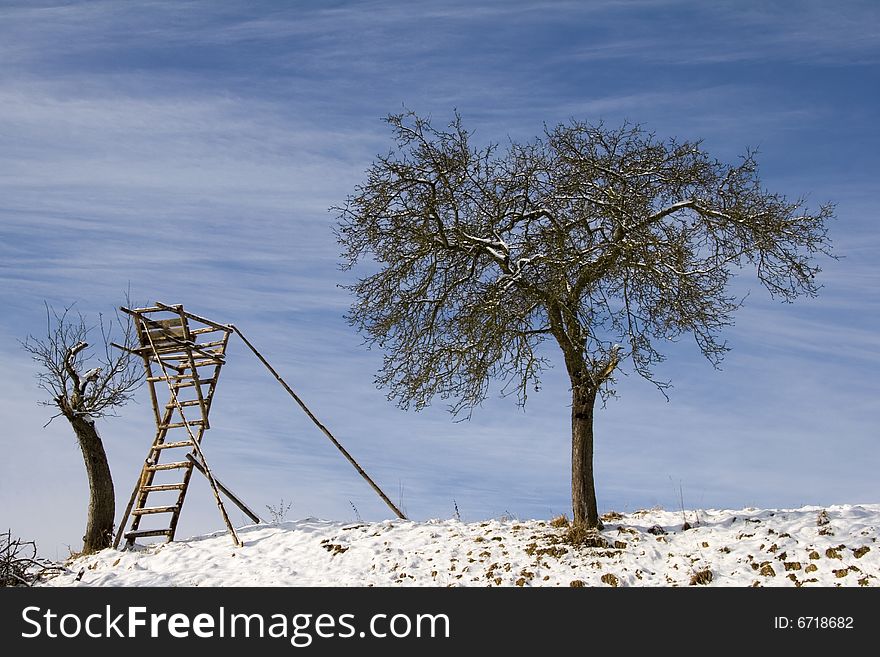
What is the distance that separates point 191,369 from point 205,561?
3961 mm

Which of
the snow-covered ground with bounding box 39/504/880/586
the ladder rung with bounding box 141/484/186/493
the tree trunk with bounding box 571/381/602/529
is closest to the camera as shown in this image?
the snow-covered ground with bounding box 39/504/880/586

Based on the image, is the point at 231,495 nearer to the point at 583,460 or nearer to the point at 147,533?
the point at 147,533

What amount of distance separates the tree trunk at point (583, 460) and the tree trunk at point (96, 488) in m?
8.95

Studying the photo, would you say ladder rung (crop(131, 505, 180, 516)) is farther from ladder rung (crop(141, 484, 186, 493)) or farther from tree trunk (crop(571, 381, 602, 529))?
tree trunk (crop(571, 381, 602, 529))

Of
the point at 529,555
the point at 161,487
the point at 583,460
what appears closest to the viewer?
the point at 529,555

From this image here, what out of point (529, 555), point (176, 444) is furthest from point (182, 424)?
point (529, 555)

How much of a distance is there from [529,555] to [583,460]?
1895 mm

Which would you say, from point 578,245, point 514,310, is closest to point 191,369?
point 514,310

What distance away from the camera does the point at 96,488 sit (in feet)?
A: 50.7

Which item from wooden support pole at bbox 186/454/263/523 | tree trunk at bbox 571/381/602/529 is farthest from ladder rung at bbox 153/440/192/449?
tree trunk at bbox 571/381/602/529

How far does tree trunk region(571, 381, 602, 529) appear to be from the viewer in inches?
515

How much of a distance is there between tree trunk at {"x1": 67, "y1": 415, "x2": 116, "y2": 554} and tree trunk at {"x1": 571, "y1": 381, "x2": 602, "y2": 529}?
29.4ft
